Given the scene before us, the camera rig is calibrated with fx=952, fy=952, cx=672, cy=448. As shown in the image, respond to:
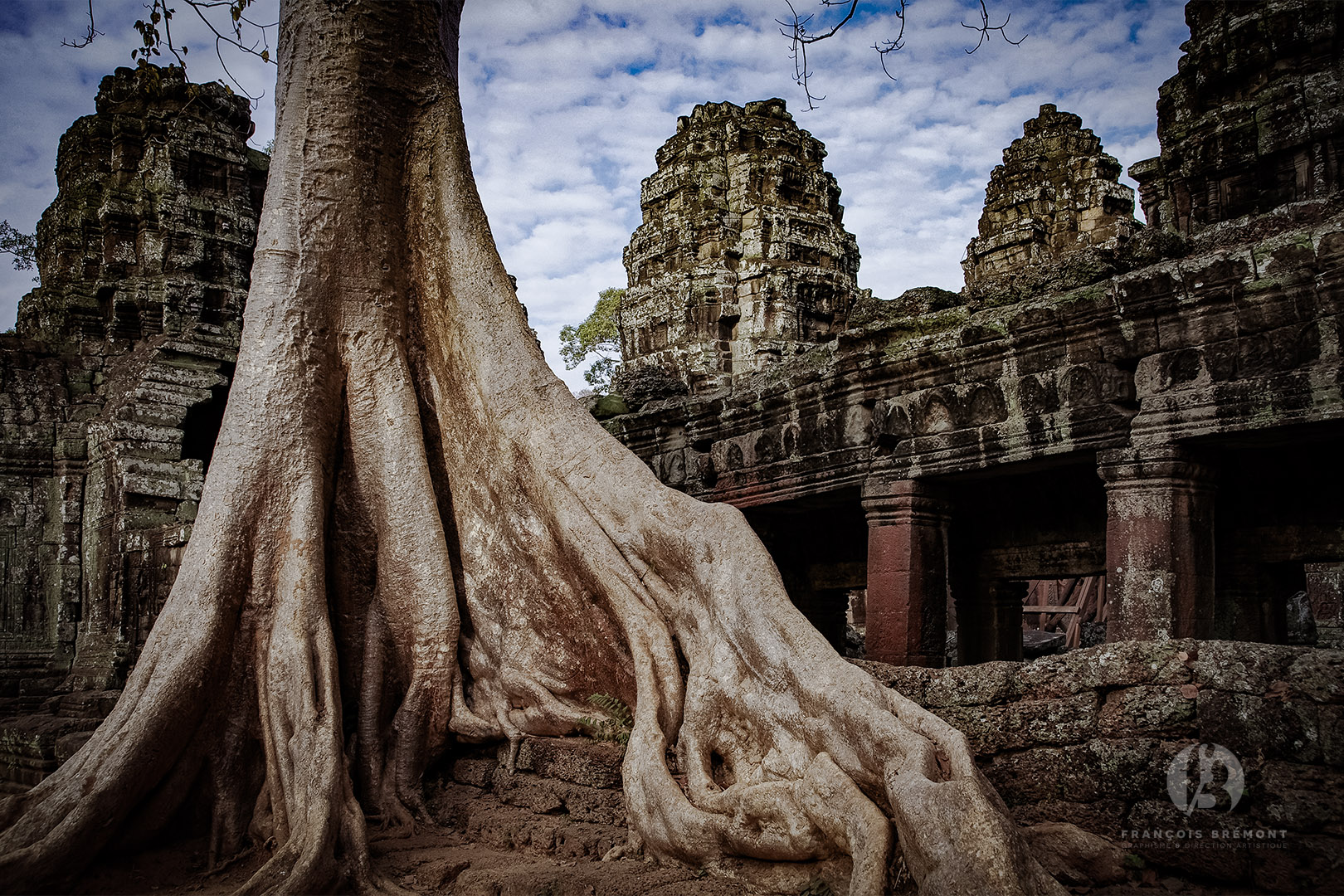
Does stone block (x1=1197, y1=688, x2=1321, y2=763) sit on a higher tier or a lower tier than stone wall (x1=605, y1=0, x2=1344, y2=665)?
lower

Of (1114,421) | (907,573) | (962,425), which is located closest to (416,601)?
(907,573)

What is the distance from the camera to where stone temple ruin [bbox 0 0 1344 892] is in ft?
8.70

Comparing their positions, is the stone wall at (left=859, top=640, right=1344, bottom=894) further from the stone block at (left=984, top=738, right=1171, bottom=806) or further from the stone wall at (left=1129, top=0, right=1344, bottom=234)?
the stone wall at (left=1129, top=0, right=1344, bottom=234)

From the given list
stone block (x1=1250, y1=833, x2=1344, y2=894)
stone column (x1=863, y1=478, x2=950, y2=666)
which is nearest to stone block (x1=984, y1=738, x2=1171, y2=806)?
stone block (x1=1250, y1=833, x2=1344, y2=894)

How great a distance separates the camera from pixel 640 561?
3.54 m

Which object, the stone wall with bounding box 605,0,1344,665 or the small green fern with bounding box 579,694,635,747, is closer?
the small green fern with bounding box 579,694,635,747

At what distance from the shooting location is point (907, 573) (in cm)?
621

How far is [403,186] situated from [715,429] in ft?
12.6

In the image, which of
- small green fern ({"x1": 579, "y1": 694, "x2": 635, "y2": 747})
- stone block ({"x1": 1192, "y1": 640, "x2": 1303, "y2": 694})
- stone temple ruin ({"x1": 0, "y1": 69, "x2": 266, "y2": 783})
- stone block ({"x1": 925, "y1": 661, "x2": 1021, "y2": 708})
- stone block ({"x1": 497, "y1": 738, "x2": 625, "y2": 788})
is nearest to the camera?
stone block ({"x1": 1192, "y1": 640, "x2": 1303, "y2": 694})

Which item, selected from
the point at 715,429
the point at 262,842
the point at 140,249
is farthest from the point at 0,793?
the point at 140,249

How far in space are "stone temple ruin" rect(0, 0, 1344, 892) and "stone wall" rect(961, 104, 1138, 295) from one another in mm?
2960

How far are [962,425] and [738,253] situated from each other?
5.37 metres

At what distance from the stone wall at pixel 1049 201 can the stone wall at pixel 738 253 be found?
2.96 meters

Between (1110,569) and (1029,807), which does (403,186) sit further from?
(1110,569)
